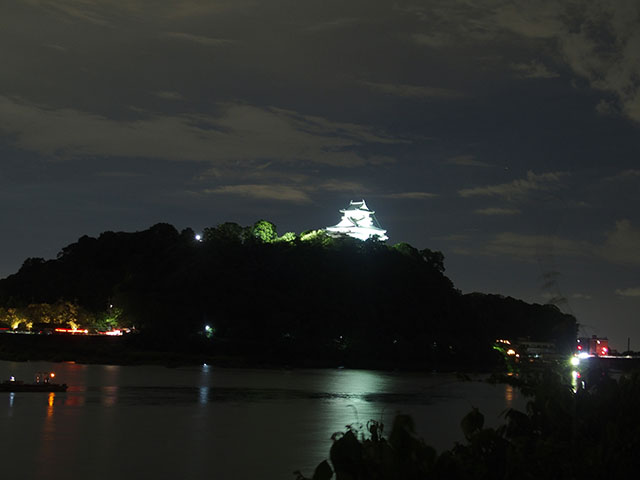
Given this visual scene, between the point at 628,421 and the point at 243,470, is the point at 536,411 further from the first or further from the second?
the point at 243,470

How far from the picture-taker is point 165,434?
27094 millimetres

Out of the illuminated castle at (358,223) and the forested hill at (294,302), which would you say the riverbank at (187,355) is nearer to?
the forested hill at (294,302)

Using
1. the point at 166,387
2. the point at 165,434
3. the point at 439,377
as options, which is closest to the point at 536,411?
the point at 165,434

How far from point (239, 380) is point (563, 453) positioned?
1775 inches

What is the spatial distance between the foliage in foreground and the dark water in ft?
3.94

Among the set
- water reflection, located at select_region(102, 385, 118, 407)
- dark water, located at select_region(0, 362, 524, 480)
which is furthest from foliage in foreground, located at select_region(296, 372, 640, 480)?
water reflection, located at select_region(102, 385, 118, 407)

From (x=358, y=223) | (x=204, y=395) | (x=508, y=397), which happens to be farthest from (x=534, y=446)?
(x=358, y=223)

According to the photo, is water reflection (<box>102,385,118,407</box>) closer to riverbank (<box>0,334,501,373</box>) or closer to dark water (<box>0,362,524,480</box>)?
dark water (<box>0,362,524,480</box>)

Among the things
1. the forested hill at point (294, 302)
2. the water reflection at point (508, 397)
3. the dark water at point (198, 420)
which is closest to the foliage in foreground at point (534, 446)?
the dark water at point (198, 420)

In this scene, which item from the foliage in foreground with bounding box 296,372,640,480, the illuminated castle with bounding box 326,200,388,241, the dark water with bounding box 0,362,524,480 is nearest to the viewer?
the foliage in foreground with bounding box 296,372,640,480

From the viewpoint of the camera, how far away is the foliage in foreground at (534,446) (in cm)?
824

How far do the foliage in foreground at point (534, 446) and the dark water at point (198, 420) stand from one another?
1201 millimetres

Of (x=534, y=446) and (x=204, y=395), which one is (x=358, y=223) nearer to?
(x=204, y=395)

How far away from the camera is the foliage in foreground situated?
824 cm
